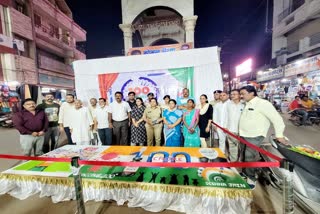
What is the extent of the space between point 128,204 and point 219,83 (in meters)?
3.49

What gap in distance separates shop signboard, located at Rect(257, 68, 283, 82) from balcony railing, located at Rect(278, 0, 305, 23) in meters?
5.31

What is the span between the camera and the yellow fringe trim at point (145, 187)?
1.79 meters

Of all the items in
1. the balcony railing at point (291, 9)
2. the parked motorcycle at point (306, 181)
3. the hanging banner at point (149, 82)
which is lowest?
the parked motorcycle at point (306, 181)

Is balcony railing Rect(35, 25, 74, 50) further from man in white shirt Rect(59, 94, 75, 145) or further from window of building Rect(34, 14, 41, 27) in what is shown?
man in white shirt Rect(59, 94, 75, 145)

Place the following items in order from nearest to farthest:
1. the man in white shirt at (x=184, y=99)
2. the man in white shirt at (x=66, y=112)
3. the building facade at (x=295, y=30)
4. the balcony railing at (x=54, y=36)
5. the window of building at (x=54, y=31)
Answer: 1. the man in white shirt at (x=66, y=112)
2. the man in white shirt at (x=184, y=99)
3. the building facade at (x=295, y=30)
4. the balcony railing at (x=54, y=36)
5. the window of building at (x=54, y=31)

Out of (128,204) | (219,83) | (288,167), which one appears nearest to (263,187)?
(288,167)

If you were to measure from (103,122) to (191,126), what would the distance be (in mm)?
2175

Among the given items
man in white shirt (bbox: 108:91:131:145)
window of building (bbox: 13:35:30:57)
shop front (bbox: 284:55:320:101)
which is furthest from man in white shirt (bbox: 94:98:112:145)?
window of building (bbox: 13:35:30:57)

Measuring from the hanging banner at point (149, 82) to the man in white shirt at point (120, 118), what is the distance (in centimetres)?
78

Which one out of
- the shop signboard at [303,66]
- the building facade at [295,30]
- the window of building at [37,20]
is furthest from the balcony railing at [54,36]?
the building facade at [295,30]

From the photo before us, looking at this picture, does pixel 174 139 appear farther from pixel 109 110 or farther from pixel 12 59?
pixel 12 59

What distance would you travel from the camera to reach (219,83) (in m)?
4.22

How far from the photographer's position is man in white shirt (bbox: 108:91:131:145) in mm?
3973

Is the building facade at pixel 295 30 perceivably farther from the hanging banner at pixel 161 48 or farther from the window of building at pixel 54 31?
the window of building at pixel 54 31
